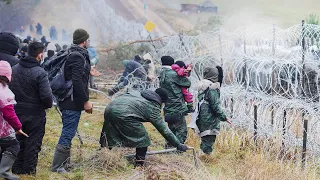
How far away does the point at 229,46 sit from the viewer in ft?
34.5

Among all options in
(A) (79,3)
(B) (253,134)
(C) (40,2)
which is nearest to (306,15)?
(A) (79,3)

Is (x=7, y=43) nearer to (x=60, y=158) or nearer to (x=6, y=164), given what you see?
(x=60, y=158)

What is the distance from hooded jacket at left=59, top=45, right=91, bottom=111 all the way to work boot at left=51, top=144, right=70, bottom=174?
47 cm

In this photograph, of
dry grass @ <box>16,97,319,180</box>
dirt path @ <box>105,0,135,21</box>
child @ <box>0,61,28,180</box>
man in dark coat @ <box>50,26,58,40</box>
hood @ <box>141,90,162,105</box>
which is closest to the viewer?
child @ <box>0,61,28,180</box>

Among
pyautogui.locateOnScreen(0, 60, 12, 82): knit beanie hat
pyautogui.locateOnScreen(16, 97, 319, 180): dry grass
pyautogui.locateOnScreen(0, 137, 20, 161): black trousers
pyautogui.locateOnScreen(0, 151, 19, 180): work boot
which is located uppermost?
pyautogui.locateOnScreen(0, 60, 12, 82): knit beanie hat

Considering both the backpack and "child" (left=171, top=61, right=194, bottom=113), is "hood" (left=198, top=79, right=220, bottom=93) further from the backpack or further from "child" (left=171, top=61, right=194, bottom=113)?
the backpack

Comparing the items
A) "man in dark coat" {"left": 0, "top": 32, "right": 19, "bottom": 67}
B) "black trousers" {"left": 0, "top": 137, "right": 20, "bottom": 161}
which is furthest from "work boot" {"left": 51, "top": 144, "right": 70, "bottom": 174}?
"man in dark coat" {"left": 0, "top": 32, "right": 19, "bottom": 67}

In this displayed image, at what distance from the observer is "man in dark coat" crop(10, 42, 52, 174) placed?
474cm

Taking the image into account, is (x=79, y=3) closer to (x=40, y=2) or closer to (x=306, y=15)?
(x=40, y=2)

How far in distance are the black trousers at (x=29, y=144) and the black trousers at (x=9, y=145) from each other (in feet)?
1.02

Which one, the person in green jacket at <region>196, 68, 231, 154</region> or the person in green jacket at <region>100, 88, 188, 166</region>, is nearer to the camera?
the person in green jacket at <region>100, 88, 188, 166</region>

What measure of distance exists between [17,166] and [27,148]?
0.27 m

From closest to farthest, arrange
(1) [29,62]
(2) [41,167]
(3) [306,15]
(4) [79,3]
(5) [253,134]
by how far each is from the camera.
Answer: (1) [29,62] < (2) [41,167] < (5) [253,134] < (4) [79,3] < (3) [306,15]

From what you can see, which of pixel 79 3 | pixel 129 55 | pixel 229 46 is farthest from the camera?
pixel 79 3
